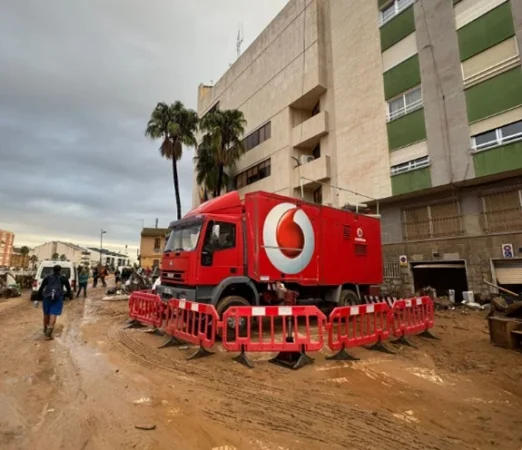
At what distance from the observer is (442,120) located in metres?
15.3

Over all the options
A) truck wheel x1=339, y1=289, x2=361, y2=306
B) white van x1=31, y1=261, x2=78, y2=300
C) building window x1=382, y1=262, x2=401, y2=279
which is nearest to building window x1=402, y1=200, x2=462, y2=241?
building window x1=382, y1=262, x2=401, y2=279

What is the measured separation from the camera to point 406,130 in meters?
16.8

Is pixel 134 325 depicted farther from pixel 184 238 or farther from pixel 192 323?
pixel 192 323

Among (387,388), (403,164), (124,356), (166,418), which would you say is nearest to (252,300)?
(124,356)

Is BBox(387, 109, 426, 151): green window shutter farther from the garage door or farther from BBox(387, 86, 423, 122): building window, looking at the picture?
the garage door

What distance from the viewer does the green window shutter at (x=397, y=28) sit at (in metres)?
17.2

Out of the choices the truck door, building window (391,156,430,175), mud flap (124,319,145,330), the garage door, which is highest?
building window (391,156,430,175)

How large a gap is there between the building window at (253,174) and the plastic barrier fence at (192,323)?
66.5ft

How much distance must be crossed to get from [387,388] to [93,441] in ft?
12.9

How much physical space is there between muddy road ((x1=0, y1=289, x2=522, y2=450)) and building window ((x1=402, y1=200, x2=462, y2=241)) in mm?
9367

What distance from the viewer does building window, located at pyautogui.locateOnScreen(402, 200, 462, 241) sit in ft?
49.3

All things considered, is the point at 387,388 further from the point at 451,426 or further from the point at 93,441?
the point at 93,441

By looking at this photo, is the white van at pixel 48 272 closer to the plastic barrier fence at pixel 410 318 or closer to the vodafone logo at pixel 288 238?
the vodafone logo at pixel 288 238

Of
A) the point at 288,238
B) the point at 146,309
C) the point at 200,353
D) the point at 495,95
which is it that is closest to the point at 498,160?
the point at 495,95
